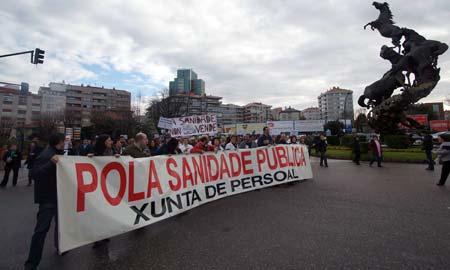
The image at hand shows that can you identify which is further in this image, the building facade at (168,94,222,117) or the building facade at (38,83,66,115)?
the building facade at (38,83,66,115)

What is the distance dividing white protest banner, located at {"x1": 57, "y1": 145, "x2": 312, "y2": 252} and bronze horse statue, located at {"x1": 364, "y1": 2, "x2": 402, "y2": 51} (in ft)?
73.2

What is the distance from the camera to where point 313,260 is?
10.1 ft

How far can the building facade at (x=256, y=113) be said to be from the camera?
157462mm

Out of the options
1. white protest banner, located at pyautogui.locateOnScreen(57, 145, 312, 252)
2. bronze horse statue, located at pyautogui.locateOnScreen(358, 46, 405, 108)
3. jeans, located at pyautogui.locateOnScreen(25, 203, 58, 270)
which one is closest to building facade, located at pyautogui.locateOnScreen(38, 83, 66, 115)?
bronze horse statue, located at pyautogui.locateOnScreen(358, 46, 405, 108)

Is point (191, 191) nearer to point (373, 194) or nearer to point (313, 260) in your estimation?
point (313, 260)

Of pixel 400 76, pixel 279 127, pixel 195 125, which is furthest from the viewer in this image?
pixel 279 127

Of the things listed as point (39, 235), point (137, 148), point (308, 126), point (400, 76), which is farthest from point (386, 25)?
point (39, 235)

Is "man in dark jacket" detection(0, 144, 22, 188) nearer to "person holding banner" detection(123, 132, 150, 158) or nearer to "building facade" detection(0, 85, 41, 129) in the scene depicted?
"person holding banner" detection(123, 132, 150, 158)

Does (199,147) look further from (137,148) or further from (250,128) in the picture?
(250,128)

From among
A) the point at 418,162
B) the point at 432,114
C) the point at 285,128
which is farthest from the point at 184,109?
the point at 432,114

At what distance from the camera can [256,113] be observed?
525 feet

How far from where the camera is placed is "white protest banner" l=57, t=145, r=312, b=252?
3.22 metres

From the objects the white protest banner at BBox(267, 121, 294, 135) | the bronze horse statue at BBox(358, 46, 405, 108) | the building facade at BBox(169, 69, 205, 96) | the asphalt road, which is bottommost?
the asphalt road

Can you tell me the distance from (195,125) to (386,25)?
20648 millimetres
